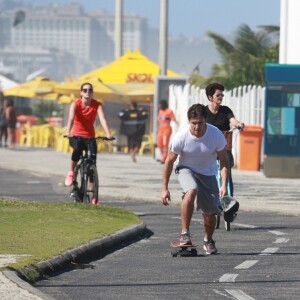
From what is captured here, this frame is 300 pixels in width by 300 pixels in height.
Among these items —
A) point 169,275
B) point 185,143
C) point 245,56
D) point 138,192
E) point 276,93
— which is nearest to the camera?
point 169,275

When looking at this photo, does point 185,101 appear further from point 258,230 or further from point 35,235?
point 35,235

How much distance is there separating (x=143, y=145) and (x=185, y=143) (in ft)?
113

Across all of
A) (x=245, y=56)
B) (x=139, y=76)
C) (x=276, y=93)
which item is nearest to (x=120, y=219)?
(x=276, y=93)

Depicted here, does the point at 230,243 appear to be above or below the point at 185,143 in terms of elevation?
below

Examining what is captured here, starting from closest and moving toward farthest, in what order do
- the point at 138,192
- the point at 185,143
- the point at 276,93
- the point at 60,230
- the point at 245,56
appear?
the point at 185,143, the point at 60,230, the point at 138,192, the point at 276,93, the point at 245,56

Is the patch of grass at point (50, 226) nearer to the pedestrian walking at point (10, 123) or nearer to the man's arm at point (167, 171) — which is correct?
the man's arm at point (167, 171)

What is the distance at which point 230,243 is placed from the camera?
1552cm

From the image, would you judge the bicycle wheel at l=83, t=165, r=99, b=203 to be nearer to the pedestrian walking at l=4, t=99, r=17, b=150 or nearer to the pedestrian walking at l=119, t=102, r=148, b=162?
the pedestrian walking at l=119, t=102, r=148, b=162

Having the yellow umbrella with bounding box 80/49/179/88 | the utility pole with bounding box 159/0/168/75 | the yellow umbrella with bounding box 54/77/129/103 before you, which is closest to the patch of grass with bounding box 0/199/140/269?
the yellow umbrella with bounding box 54/77/129/103

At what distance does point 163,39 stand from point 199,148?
37881mm

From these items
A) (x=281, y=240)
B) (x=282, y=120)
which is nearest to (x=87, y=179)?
(x=281, y=240)

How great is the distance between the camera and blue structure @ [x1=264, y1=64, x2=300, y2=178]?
96.5 feet

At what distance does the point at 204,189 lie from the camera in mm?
14477

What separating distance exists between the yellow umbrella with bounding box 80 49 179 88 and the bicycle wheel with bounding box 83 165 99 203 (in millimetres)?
33357
